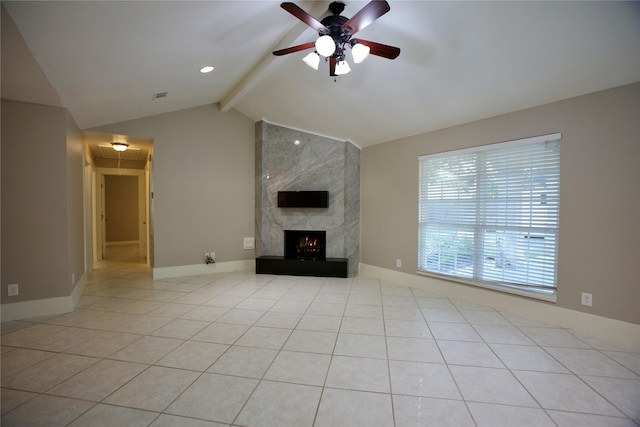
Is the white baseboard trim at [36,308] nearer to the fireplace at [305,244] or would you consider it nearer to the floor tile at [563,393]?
the fireplace at [305,244]

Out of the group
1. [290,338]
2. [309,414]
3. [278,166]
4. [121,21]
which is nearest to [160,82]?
[121,21]

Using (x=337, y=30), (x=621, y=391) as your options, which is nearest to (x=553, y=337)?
(x=621, y=391)

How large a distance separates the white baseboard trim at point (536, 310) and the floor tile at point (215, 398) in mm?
3067

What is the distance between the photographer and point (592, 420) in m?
1.68

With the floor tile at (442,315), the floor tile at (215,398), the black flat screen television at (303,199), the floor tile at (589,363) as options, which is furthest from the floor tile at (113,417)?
the black flat screen television at (303,199)

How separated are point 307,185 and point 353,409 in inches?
160

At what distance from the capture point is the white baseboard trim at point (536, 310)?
2.67 meters

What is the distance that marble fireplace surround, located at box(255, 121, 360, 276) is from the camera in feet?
17.2

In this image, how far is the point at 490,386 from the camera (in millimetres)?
2000

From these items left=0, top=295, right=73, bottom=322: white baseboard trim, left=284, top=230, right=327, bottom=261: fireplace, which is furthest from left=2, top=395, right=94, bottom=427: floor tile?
left=284, top=230, right=327, bottom=261: fireplace

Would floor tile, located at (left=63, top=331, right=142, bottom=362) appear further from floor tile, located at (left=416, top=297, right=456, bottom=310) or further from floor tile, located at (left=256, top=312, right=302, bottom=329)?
floor tile, located at (left=416, top=297, right=456, bottom=310)

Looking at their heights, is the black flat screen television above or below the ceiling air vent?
below

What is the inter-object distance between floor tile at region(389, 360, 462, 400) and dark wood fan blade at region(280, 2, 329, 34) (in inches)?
109

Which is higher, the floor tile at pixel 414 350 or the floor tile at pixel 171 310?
the floor tile at pixel 171 310
